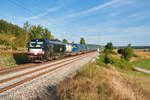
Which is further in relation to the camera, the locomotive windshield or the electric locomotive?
the locomotive windshield

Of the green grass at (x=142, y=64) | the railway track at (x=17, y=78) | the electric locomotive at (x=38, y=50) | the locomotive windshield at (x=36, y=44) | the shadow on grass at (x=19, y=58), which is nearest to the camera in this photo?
the railway track at (x=17, y=78)

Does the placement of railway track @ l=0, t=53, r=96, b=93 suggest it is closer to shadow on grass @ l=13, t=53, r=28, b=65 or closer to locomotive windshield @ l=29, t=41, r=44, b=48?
locomotive windshield @ l=29, t=41, r=44, b=48

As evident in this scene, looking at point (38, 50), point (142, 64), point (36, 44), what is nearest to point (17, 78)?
point (38, 50)

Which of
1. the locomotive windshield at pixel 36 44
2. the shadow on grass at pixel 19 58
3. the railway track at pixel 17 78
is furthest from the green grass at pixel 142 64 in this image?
the railway track at pixel 17 78

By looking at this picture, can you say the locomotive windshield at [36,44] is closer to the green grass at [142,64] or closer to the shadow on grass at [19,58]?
the shadow on grass at [19,58]

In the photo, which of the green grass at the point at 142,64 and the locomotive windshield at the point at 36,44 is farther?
the green grass at the point at 142,64

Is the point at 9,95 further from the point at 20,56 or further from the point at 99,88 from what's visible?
the point at 20,56

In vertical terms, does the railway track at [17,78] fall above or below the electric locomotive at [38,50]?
below

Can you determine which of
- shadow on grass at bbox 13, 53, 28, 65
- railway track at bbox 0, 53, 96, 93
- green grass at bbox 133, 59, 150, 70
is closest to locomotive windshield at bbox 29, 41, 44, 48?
shadow on grass at bbox 13, 53, 28, 65

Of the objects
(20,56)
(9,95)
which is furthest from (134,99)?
(20,56)

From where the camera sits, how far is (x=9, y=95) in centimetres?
495

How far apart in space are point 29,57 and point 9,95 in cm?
910

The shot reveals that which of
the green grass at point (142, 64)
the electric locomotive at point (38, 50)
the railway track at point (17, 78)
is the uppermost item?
the electric locomotive at point (38, 50)

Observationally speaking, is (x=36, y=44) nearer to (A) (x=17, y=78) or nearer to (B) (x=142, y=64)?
(A) (x=17, y=78)
